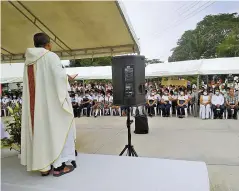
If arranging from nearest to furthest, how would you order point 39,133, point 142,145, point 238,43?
1. point 39,133
2. point 142,145
3. point 238,43

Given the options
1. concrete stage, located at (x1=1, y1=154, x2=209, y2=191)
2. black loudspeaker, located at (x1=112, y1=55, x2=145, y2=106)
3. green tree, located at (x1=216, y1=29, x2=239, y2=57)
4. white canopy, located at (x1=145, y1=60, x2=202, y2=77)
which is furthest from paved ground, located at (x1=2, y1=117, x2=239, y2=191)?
green tree, located at (x1=216, y1=29, x2=239, y2=57)

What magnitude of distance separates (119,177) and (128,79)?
2.08m

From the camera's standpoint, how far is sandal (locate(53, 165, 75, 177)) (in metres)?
2.60

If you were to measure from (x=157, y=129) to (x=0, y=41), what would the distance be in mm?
5225

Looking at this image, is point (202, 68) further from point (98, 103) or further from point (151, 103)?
point (98, 103)

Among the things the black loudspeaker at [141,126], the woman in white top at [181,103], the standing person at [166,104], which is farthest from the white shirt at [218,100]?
the black loudspeaker at [141,126]

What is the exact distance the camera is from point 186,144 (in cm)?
585

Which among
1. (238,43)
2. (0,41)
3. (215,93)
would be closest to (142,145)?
(0,41)

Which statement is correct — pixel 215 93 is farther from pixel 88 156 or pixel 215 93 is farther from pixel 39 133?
pixel 39 133

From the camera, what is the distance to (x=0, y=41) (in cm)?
549

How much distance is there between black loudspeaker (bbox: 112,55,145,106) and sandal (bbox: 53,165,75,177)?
71.0 inches

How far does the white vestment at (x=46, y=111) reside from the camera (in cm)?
249

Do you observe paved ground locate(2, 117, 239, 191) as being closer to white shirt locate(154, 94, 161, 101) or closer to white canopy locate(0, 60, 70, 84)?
white shirt locate(154, 94, 161, 101)

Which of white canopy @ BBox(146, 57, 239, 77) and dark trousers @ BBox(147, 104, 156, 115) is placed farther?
dark trousers @ BBox(147, 104, 156, 115)
